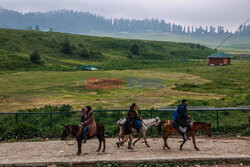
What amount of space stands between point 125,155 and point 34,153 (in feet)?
15.8

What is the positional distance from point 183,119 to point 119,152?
3780mm

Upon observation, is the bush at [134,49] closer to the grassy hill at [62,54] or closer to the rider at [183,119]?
the grassy hill at [62,54]

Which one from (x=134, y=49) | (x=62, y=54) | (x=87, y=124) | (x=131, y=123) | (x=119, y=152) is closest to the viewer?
(x=87, y=124)

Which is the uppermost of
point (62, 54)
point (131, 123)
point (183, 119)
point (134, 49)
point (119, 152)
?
point (134, 49)

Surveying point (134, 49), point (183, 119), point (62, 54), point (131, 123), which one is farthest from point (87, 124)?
point (134, 49)

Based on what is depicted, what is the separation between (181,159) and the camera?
1148 cm

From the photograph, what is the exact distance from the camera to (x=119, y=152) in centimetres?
1282

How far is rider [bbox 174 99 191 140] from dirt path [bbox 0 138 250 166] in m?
1.13

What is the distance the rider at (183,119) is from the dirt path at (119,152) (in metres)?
1.13

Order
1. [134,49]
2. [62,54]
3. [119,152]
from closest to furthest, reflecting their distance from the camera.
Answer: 1. [119,152]
2. [62,54]
3. [134,49]

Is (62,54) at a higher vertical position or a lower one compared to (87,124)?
higher

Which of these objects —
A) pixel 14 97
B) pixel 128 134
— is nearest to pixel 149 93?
pixel 14 97

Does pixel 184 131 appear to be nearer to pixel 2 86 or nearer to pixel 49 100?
pixel 49 100

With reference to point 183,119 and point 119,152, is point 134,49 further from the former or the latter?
point 119,152
